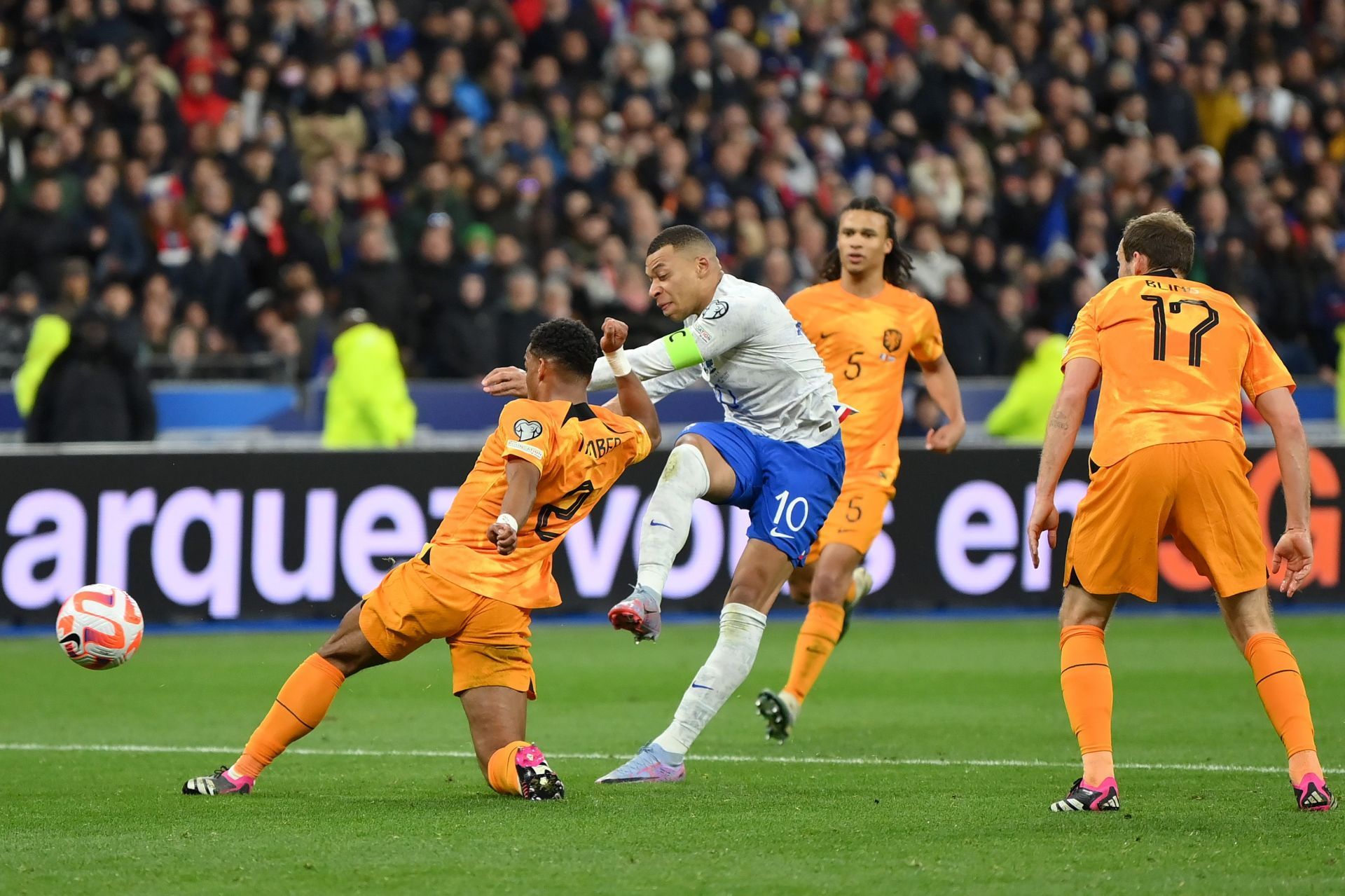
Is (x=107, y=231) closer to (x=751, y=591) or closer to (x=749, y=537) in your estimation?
(x=749, y=537)

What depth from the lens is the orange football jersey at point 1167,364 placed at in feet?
20.6

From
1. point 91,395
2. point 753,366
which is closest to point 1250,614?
point 753,366

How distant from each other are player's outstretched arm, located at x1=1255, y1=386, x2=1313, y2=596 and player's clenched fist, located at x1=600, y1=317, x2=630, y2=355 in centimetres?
214

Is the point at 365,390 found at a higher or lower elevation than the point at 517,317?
lower

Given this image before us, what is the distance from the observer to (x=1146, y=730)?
29.7 feet

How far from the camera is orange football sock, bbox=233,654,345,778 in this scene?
669 cm

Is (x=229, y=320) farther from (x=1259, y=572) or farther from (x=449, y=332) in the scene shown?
(x=1259, y=572)

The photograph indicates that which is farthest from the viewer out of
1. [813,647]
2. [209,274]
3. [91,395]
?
[209,274]

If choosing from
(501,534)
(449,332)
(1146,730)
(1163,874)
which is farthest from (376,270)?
(1163,874)

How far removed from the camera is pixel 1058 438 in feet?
20.5

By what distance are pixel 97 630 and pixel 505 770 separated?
159 cm

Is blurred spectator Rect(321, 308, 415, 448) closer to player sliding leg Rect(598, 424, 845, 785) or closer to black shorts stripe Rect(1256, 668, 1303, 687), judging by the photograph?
player sliding leg Rect(598, 424, 845, 785)

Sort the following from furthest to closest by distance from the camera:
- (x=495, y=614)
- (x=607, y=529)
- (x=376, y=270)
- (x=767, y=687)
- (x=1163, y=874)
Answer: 1. (x=376, y=270)
2. (x=607, y=529)
3. (x=767, y=687)
4. (x=495, y=614)
5. (x=1163, y=874)

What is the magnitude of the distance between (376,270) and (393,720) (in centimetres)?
739
